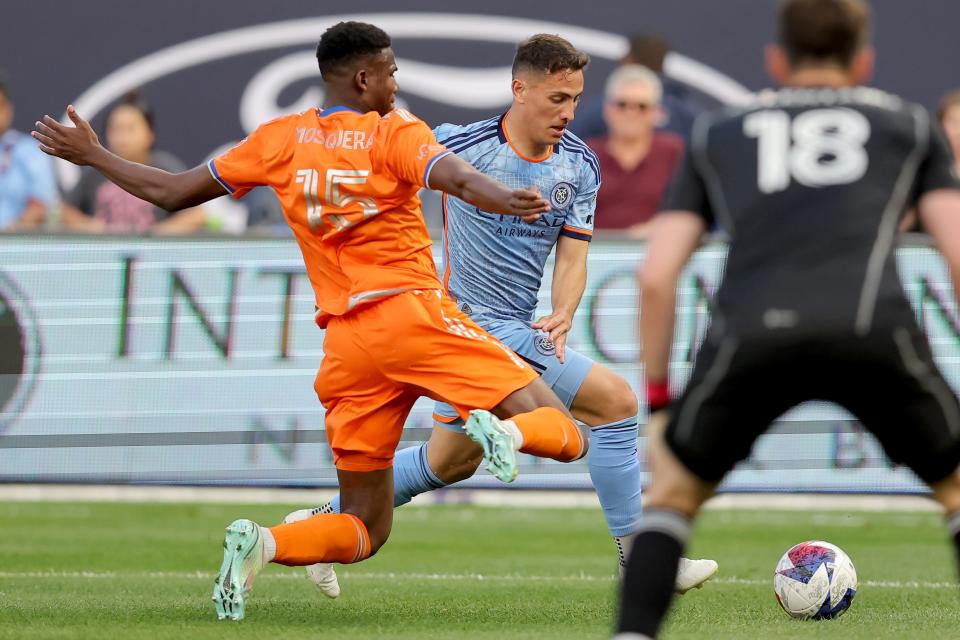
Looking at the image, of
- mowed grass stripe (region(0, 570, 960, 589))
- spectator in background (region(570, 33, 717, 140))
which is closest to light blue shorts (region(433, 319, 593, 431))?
mowed grass stripe (region(0, 570, 960, 589))

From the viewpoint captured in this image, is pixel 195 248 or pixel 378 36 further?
pixel 195 248

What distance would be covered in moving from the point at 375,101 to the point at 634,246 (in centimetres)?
567

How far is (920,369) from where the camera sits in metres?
4.36

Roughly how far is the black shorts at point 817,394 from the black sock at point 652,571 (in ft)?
0.56

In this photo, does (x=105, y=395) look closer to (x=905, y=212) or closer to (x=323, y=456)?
(x=323, y=456)

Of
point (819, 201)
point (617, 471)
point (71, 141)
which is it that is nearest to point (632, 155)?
point (617, 471)

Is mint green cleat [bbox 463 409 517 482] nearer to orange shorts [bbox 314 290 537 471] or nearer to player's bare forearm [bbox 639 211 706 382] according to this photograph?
orange shorts [bbox 314 290 537 471]

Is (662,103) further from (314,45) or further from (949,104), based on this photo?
(314,45)

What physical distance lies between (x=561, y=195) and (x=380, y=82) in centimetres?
115

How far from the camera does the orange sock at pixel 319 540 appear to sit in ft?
21.4

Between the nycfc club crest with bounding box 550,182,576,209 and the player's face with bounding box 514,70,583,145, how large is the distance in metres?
0.20

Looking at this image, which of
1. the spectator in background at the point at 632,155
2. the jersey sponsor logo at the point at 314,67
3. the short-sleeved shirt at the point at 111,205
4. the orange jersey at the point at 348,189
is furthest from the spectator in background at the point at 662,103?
the orange jersey at the point at 348,189

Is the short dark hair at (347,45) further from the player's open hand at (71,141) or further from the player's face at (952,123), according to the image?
the player's face at (952,123)

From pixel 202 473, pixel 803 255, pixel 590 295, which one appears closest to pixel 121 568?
pixel 202 473
